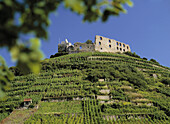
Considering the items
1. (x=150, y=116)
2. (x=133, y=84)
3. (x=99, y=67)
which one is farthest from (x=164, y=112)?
(x=99, y=67)

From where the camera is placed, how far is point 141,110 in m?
23.4

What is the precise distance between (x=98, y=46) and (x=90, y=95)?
28567mm

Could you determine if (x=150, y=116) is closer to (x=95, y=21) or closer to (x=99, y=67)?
(x=99, y=67)

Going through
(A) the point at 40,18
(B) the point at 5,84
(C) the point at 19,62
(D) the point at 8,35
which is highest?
(A) the point at 40,18

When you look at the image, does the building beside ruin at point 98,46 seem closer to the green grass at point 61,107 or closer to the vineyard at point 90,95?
the vineyard at point 90,95

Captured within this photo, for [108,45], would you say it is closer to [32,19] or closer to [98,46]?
[98,46]

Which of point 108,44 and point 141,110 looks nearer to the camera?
point 141,110

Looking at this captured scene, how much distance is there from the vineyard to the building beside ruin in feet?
40.8

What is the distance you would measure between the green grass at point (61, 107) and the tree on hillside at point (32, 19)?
19896 millimetres

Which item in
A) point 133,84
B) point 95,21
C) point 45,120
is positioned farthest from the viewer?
point 133,84

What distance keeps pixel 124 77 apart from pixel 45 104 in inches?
600

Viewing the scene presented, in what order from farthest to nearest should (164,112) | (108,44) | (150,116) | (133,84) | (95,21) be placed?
(108,44) < (133,84) < (164,112) < (150,116) < (95,21)

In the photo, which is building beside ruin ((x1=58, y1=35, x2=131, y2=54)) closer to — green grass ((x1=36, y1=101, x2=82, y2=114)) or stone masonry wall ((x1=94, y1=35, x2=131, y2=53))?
stone masonry wall ((x1=94, y1=35, x2=131, y2=53))

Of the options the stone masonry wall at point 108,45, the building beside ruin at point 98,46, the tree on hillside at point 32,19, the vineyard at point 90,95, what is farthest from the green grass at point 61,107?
the stone masonry wall at point 108,45
